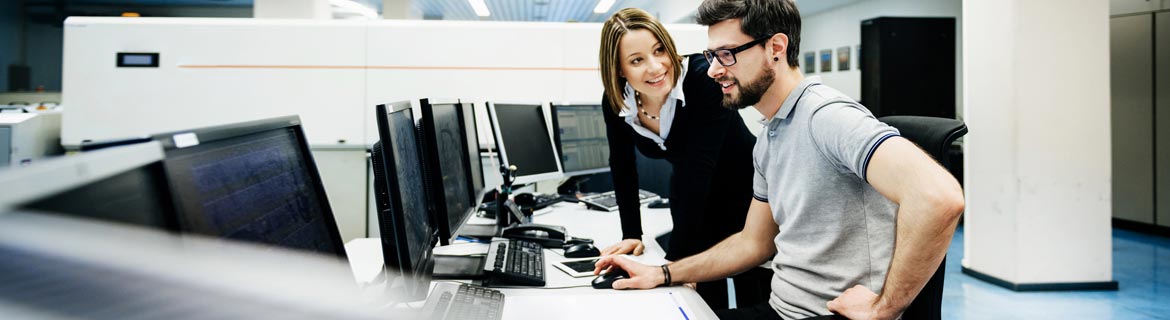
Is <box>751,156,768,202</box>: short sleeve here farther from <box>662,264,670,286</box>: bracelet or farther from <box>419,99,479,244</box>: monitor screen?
<box>419,99,479,244</box>: monitor screen

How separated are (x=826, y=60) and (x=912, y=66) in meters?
3.12

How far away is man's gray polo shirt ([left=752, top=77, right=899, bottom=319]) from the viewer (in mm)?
1054

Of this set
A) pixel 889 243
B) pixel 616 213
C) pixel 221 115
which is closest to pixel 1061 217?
pixel 616 213

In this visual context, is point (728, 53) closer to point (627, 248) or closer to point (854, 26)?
point (627, 248)

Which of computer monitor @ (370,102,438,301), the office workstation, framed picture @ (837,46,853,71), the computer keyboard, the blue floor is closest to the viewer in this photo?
the office workstation

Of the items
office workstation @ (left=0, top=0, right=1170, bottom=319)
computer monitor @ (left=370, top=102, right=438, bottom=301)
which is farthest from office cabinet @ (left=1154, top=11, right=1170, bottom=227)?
computer monitor @ (left=370, top=102, right=438, bottom=301)

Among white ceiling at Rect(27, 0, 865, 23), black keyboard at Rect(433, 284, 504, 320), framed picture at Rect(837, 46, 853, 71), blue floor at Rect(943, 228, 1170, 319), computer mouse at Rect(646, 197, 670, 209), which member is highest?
white ceiling at Rect(27, 0, 865, 23)

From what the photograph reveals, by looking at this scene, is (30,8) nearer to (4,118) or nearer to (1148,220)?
(4,118)

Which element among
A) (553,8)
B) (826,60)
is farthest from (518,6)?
(826,60)

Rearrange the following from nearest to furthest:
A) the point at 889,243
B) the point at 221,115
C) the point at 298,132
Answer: the point at 298,132 < the point at 889,243 < the point at 221,115

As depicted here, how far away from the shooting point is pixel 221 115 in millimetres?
3537

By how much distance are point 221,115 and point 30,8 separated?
841cm

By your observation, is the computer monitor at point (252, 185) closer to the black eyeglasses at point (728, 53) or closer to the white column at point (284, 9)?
the black eyeglasses at point (728, 53)

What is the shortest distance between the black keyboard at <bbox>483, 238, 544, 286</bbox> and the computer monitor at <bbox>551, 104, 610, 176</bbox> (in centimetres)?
89
